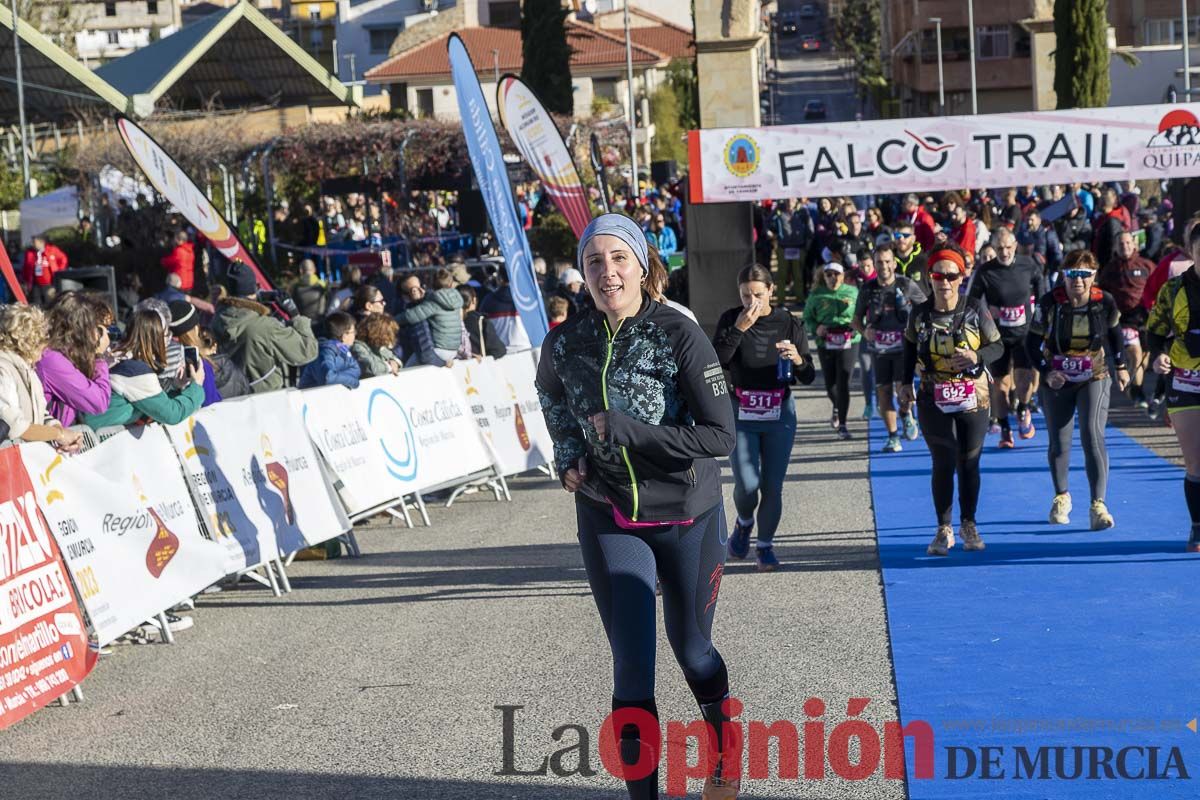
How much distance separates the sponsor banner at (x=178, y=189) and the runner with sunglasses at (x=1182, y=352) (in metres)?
9.57

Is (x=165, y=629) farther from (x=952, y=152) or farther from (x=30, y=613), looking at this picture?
(x=952, y=152)

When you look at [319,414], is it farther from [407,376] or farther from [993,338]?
[993,338]

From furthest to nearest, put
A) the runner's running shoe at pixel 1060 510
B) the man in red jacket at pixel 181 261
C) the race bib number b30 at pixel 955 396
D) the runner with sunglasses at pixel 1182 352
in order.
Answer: the man in red jacket at pixel 181 261 → the runner's running shoe at pixel 1060 510 → the race bib number b30 at pixel 955 396 → the runner with sunglasses at pixel 1182 352

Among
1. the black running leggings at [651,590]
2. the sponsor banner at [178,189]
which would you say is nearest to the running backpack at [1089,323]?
the black running leggings at [651,590]

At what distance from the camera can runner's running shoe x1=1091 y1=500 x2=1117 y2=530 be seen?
10844 millimetres

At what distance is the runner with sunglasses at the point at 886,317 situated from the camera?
15312mm

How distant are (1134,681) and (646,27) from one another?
91694mm

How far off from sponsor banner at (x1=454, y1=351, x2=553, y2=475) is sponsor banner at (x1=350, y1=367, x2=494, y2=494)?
15cm

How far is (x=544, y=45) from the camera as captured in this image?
55.1 meters

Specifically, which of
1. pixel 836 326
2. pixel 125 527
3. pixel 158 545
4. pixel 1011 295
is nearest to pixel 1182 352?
pixel 1011 295

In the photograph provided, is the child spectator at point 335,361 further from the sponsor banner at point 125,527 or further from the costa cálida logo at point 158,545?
the costa cálida logo at point 158,545

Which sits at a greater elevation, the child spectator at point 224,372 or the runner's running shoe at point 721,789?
the child spectator at point 224,372

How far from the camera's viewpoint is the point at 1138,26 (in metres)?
77.4

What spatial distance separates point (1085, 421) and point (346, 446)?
16.7ft
